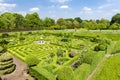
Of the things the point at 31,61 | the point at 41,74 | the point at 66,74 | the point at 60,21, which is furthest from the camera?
the point at 60,21

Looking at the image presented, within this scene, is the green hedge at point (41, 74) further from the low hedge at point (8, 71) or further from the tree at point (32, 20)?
the tree at point (32, 20)

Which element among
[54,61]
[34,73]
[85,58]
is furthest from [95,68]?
[34,73]

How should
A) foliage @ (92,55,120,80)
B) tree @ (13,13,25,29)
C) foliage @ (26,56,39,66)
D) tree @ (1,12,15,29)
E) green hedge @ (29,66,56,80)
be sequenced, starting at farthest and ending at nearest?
tree @ (13,13,25,29) → tree @ (1,12,15,29) → foliage @ (26,56,39,66) → foliage @ (92,55,120,80) → green hedge @ (29,66,56,80)

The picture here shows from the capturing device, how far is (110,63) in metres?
25.0

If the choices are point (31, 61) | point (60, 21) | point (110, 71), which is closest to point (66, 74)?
point (31, 61)

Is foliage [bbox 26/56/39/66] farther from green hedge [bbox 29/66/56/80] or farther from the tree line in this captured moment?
the tree line

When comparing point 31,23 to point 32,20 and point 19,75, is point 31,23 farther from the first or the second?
point 19,75

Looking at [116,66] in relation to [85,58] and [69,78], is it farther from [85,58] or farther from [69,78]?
[69,78]

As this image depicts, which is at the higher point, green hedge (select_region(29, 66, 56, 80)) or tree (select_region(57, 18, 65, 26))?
tree (select_region(57, 18, 65, 26))

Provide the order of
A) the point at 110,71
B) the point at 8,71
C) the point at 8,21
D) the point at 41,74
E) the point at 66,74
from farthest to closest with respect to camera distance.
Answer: the point at 8,21 → the point at 8,71 → the point at 110,71 → the point at 41,74 → the point at 66,74

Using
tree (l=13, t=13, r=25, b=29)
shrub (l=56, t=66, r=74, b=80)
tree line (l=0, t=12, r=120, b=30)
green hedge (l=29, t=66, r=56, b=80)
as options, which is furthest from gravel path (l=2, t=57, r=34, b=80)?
tree (l=13, t=13, r=25, b=29)

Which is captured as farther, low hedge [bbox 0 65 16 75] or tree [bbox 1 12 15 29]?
tree [bbox 1 12 15 29]

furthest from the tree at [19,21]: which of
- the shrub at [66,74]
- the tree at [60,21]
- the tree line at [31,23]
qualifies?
the shrub at [66,74]

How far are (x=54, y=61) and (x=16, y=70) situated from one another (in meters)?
5.99
